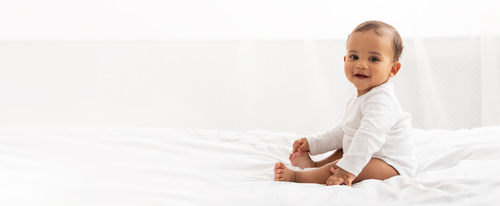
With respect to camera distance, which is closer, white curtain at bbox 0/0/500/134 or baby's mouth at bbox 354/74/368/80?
baby's mouth at bbox 354/74/368/80

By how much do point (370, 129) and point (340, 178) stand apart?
13 cm

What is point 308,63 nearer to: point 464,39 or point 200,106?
point 200,106

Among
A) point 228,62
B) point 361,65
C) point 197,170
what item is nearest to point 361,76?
point 361,65

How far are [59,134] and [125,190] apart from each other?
1.79 feet

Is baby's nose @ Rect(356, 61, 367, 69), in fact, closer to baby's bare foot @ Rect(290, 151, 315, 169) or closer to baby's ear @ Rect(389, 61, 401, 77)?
baby's ear @ Rect(389, 61, 401, 77)

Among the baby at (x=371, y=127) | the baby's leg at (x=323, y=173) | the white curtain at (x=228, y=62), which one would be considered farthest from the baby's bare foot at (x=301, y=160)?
the white curtain at (x=228, y=62)

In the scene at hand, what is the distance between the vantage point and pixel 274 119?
2305 mm

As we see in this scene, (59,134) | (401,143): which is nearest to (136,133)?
(59,134)

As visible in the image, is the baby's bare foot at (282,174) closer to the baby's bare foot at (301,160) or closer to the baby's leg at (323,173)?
the baby's leg at (323,173)

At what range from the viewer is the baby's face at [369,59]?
2.88 ft

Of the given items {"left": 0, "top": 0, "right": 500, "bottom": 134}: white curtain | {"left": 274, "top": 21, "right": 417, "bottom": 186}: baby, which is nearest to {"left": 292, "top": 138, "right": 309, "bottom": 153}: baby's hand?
{"left": 274, "top": 21, "right": 417, "bottom": 186}: baby

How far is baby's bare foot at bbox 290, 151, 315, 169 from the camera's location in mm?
951

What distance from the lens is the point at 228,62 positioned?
7.47ft

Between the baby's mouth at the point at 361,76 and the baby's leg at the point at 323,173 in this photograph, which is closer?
the baby's leg at the point at 323,173
